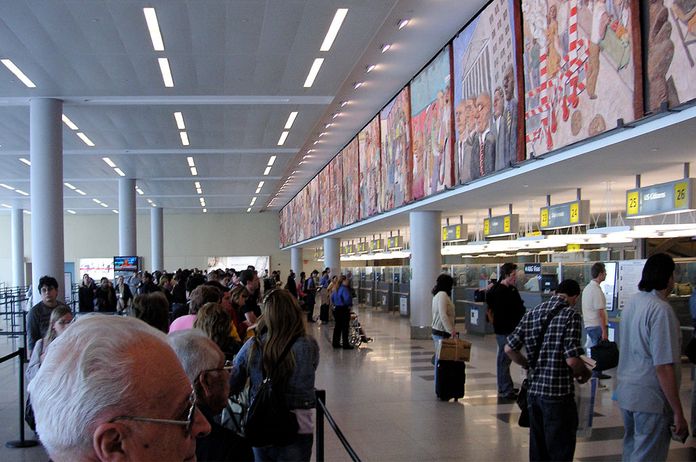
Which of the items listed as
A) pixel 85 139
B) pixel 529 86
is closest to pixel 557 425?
pixel 529 86

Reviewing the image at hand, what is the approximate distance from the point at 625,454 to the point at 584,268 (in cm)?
1116

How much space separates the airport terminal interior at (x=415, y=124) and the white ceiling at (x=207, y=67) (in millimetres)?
60

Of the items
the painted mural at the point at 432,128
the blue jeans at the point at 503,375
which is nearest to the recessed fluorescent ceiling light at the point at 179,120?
the painted mural at the point at 432,128

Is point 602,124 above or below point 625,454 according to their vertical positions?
above

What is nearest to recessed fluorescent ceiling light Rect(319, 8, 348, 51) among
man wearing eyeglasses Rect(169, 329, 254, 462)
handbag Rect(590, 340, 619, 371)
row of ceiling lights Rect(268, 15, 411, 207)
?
row of ceiling lights Rect(268, 15, 411, 207)

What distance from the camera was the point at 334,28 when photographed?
11406mm

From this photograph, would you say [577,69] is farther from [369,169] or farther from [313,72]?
[369,169]

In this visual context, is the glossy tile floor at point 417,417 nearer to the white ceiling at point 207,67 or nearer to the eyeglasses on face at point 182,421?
the eyeglasses on face at point 182,421

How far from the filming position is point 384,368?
12594 mm

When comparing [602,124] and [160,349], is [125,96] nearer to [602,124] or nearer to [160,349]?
[602,124]

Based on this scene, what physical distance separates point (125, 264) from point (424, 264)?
1480cm

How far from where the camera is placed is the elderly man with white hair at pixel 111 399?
1325 mm

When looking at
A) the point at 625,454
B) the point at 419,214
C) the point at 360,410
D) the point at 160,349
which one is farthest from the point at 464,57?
the point at 160,349

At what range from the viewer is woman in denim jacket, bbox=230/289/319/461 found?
412 cm
